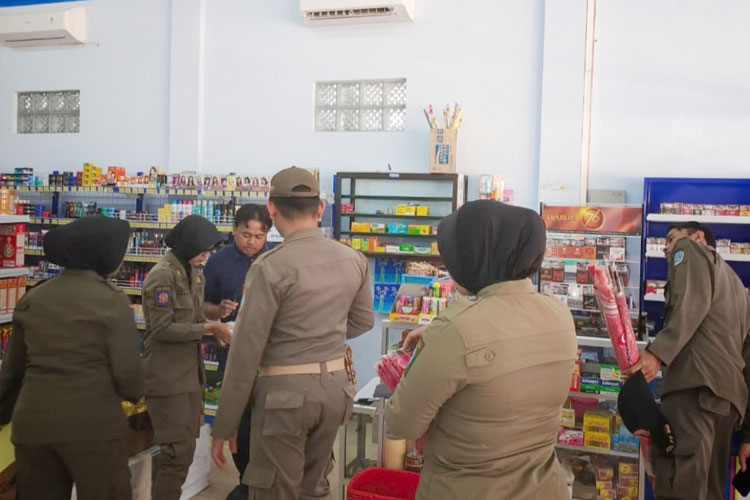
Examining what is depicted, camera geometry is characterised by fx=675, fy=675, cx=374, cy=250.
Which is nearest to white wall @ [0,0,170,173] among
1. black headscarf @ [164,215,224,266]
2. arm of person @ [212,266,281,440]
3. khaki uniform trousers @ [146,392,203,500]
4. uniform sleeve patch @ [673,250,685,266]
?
black headscarf @ [164,215,224,266]

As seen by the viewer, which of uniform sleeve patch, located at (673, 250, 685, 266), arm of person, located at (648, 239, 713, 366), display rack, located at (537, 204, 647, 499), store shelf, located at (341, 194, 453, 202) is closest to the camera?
arm of person, located at (648, 239, 713, 366)

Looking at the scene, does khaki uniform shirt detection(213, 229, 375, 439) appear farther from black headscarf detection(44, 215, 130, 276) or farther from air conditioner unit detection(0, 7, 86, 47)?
air conditioner unit detection(0, 7, 86, 47)

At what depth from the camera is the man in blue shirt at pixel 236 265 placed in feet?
14.2

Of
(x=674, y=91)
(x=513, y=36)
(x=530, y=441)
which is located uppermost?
(x=513, y=36)

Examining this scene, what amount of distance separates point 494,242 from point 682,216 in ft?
13.4

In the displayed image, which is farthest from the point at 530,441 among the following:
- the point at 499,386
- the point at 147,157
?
the point at 147,157

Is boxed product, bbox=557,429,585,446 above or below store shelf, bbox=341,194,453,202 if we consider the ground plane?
below

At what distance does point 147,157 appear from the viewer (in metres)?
7.84

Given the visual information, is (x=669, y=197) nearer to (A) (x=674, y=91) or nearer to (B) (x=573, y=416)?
(A) (x=674, y=91)

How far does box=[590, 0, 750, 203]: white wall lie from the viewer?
5922 mm

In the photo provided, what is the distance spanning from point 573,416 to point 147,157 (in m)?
5.70

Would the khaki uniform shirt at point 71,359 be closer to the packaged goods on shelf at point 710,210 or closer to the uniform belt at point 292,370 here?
the uniform belt at point 292,370

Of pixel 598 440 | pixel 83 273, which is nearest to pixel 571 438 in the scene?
pixel 598 440

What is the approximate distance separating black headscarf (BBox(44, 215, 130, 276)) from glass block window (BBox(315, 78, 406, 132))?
4465 millimetres
